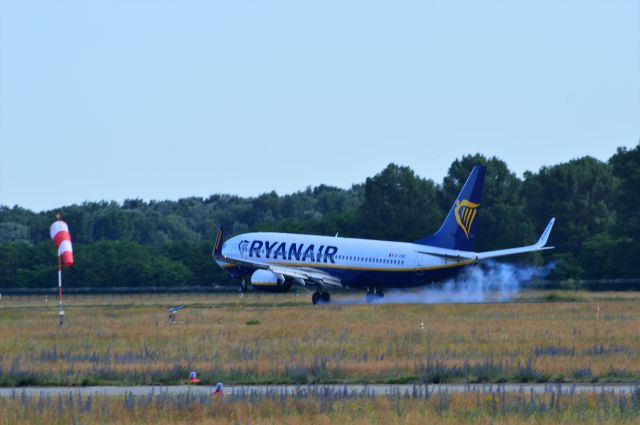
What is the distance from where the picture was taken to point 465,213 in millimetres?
71688

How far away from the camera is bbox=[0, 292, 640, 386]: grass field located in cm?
3130

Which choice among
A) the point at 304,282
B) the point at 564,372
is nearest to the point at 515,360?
the point at 564,372

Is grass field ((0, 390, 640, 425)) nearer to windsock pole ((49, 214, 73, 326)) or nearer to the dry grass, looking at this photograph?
the dry grass

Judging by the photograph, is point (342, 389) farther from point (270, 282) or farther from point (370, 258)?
point (270, 282)

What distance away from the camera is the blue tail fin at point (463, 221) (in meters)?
71.4

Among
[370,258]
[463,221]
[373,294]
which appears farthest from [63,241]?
[373,294]

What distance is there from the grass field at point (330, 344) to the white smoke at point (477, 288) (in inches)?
325

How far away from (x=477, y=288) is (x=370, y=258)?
1321cm

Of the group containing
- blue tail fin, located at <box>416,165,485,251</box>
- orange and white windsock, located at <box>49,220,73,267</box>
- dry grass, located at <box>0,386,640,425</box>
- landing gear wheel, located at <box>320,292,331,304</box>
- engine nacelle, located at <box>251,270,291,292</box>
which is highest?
blue tail fin, located at <box>416,165,485,251</box>

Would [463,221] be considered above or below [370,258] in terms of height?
above

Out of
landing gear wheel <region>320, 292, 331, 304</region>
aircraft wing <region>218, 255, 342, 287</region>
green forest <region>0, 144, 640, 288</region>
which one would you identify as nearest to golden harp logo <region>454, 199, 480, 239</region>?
aircraft wing <region>218, 255, 342, 287</region>

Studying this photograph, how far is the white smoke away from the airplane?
5.01 ft

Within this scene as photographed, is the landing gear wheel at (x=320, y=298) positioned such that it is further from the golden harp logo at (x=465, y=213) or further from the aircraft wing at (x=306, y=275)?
the golden harp logo at (x=465, y=213)

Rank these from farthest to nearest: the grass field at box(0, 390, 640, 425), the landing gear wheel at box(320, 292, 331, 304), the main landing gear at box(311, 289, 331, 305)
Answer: the landing gear wheel at box(320, 292, 331, 304) → the main landing gear at box(311, 289, 331, 305) → the grass field at box(0, 390, 640, 425)
